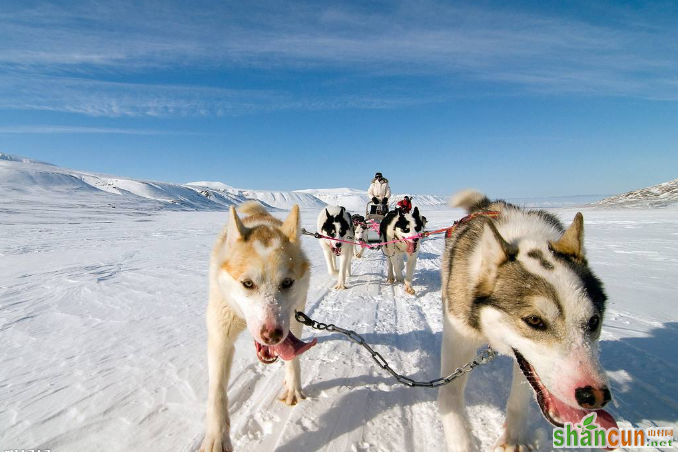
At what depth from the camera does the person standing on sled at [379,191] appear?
996cm

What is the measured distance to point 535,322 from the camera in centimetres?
173

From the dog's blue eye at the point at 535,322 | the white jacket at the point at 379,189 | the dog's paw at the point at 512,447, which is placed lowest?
the dog's paw at the point at 512,447

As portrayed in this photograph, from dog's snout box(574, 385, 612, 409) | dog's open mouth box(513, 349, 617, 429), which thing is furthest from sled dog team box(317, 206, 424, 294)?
dog's snout box(574, 385, 612, 409)

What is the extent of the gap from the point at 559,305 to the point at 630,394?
66.3 inches

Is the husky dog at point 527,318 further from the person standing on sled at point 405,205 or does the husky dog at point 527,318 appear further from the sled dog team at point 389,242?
the person standing on sled at point 405,205

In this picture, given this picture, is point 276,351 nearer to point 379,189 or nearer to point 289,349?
point 289,349

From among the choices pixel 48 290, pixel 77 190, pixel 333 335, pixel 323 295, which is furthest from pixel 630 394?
pixel 77 190

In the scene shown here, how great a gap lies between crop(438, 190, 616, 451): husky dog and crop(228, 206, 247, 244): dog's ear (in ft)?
5.23

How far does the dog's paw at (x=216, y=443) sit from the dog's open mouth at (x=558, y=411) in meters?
1.75

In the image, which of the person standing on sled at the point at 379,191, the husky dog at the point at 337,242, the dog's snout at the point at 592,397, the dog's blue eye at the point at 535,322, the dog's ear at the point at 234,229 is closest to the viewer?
the dog's snout at the point at 592,397

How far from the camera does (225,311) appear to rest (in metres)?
2.37

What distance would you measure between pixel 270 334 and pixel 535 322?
56.0 inches

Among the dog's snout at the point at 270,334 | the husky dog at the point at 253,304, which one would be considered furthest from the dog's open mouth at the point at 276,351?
the dog's snout at the point at 270,334

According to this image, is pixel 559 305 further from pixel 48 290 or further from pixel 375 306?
pixel 48 290
